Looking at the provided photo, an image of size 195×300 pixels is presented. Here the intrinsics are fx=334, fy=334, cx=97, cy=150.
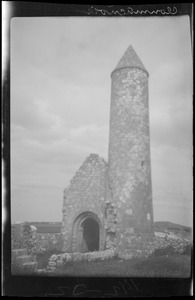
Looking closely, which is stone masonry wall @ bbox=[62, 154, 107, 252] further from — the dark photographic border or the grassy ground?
the dark photographic border

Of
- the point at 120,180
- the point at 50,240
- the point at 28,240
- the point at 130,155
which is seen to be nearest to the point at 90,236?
the point at 50,240

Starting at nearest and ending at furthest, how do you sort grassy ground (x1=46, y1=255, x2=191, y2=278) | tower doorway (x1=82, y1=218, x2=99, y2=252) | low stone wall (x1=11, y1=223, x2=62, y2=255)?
grassy ground (x1=46, y1=255, x2=191, y2=278)
low stone wall (x1=11, y1=223, x2=62, y2=255)
tower doorway (x1=82, y1=218, x2=99, y2=252)

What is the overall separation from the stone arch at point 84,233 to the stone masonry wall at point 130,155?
3.93ft

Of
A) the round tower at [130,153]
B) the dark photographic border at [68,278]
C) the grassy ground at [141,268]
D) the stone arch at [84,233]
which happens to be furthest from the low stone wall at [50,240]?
the dark photographic border at [68,278]

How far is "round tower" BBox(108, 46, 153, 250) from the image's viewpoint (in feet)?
37.8

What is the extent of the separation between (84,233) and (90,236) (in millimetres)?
324

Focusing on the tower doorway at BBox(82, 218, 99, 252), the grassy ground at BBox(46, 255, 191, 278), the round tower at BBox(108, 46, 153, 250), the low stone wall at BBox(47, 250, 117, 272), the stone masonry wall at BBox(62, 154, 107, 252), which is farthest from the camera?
the tower doorway at BBox(82, 218, 99, 252)

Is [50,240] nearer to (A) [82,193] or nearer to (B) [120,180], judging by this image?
(A) [82,193]

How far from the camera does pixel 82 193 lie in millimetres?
12523

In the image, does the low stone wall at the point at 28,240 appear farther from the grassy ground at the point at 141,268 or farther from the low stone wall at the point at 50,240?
the grassy ground at the point at 141,268

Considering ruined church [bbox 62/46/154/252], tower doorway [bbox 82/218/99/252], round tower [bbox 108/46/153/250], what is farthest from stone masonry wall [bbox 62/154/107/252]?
tower doorway [bbox 82/218/99/252]

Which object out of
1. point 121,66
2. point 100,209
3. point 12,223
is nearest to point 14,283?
point 12,223

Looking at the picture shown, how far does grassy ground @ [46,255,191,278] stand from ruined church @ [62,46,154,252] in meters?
2.24

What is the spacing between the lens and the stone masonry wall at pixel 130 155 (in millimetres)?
11562
